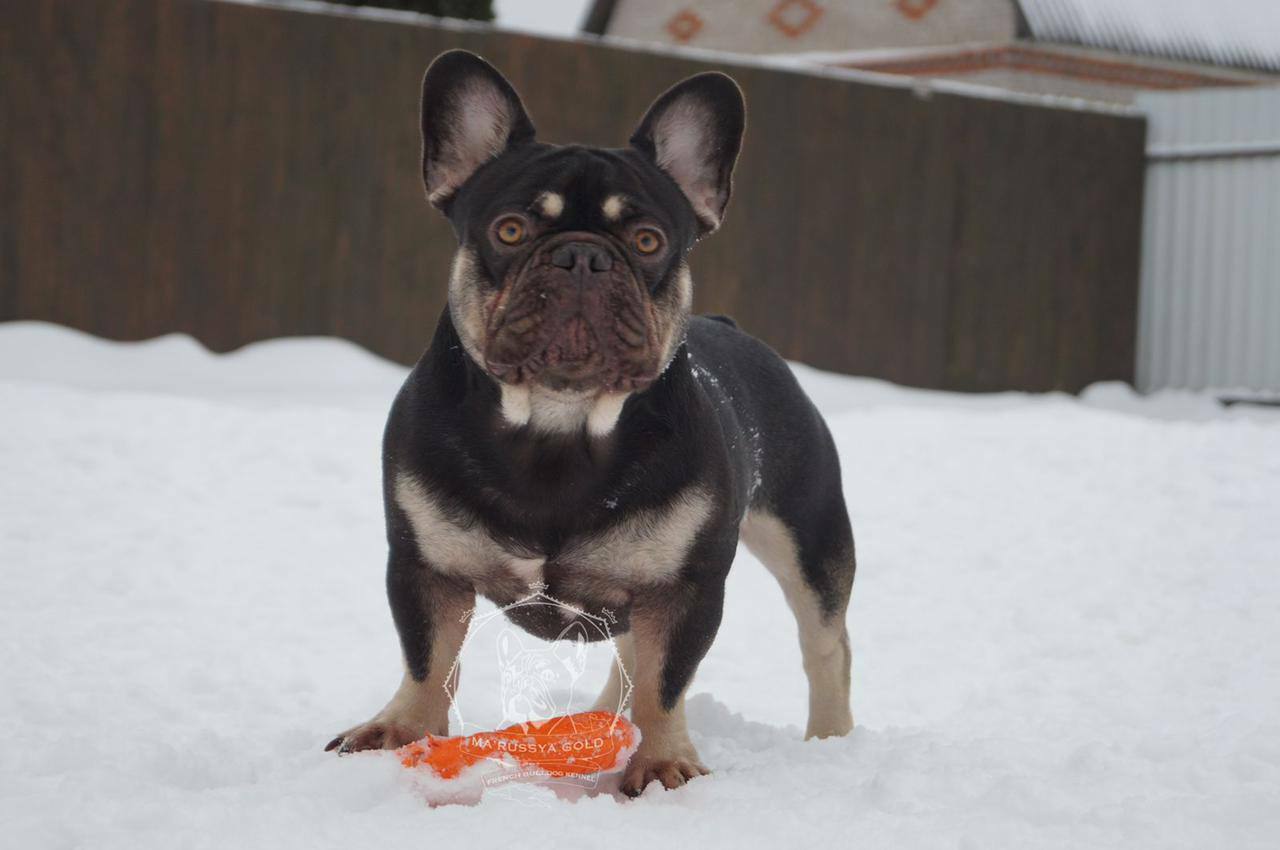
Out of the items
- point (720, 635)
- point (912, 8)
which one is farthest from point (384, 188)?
point (912, 8)

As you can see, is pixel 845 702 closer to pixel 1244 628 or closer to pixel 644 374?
pixel 644 374

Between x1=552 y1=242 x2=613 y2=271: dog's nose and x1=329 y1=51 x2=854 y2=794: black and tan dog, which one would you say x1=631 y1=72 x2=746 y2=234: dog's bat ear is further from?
x1=552 y1=242 x2=613 y2=271: dog's nose

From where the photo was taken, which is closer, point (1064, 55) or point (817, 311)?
point (817, 311)

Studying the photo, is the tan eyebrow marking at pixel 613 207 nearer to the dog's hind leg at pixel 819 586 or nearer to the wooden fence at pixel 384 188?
the dog's hind leg at pixel 819 586

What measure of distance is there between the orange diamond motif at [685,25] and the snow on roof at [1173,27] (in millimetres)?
6183

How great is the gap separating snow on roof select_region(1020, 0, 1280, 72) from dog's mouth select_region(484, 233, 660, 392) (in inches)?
747

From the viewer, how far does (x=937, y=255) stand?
13.4m

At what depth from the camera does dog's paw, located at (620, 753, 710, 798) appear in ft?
11.1

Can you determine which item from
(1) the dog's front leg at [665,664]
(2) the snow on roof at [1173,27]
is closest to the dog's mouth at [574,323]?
(1) the dog's front leg at [665,664]

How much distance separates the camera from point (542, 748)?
3342mm

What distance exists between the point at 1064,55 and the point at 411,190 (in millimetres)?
13217

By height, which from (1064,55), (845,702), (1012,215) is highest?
(1064,55)

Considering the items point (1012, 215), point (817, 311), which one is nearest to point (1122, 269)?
point (1012, 215)

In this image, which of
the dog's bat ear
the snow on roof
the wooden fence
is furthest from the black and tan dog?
the snow on roof
